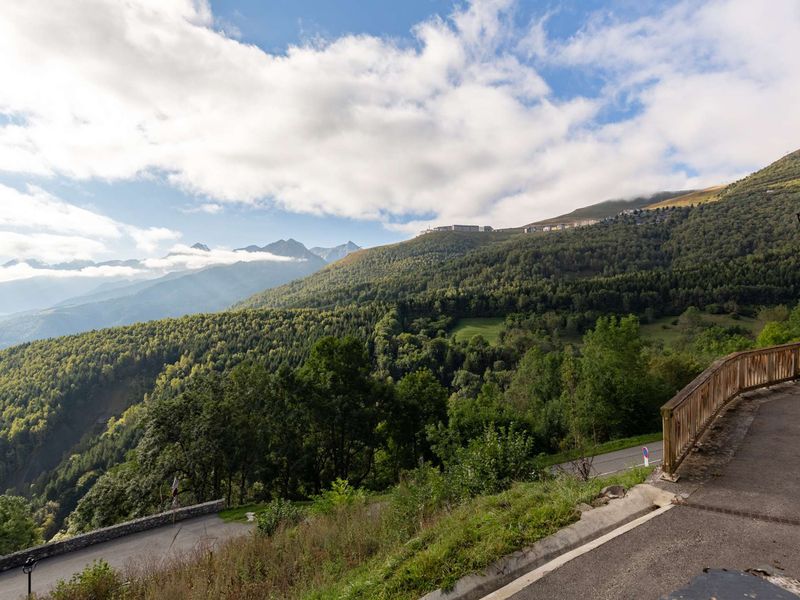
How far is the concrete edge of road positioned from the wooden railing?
86 cm

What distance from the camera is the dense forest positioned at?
97.4 ft

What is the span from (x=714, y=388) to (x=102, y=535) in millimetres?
25299

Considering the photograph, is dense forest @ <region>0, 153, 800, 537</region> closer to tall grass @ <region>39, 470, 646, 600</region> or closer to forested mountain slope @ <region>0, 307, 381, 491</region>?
forested mountain slope @ <region>0, 307, 381, 491</region>

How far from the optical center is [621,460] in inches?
900

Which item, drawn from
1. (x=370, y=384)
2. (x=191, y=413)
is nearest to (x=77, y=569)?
(x=191, y=413)

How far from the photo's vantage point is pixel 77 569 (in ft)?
53.4

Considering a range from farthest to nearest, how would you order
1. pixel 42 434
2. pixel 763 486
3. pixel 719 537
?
pixel 42 434 < pixel 763 486 < pixel 719 537

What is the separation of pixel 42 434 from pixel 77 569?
498 feet

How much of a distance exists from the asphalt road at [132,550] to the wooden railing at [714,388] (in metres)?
15.7

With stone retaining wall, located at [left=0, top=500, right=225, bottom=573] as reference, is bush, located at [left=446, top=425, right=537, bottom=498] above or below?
above

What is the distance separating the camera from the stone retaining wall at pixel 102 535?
17438mm

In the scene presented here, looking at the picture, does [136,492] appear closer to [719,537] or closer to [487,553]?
[487,553]

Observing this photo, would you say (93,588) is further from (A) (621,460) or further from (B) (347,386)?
(A) (621,460)

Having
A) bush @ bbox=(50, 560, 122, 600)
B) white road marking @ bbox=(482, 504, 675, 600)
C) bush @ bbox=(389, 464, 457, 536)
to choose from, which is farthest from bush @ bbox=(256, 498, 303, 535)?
white road marking @ bbox=(482, 504, 675, 600)
